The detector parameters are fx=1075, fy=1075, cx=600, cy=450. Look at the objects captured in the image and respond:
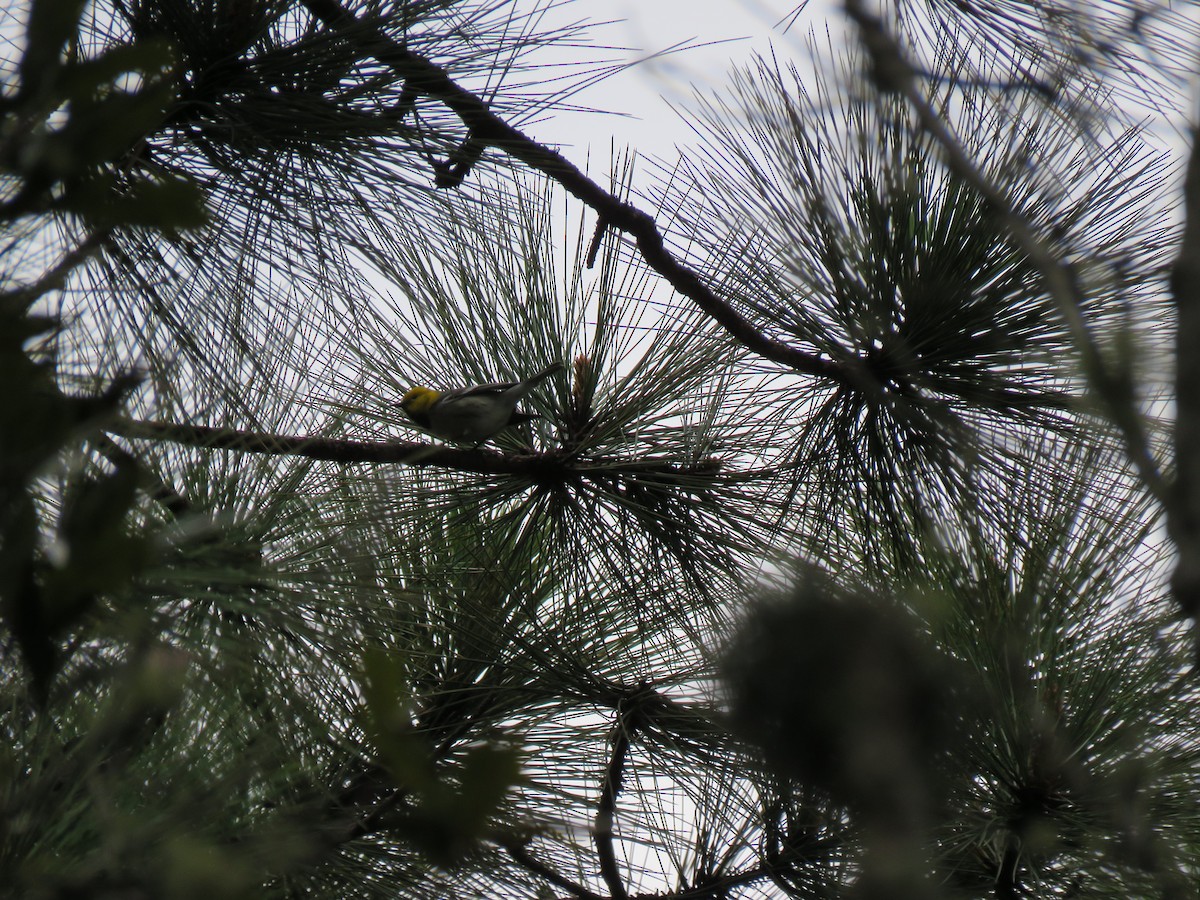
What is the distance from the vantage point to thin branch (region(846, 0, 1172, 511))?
509 millimetres

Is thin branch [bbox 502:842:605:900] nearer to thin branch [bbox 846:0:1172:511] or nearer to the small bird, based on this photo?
the small bird

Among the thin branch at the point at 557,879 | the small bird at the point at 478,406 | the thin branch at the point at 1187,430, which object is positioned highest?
the small bird at the point at 478,406

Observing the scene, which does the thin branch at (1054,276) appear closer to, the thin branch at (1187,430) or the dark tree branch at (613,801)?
the thin branch at (1187,430)

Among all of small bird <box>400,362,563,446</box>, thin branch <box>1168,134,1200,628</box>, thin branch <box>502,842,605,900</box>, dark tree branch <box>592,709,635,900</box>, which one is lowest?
thin branch <box>1168,134,1200,628</box>

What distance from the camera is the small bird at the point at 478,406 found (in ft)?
7.07

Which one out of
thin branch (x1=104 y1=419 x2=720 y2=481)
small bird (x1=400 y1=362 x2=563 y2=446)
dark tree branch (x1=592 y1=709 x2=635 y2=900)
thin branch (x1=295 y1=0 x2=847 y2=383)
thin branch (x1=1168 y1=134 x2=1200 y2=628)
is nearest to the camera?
thin branch (x1=1168 y1=134 x2=1200 y2=628)

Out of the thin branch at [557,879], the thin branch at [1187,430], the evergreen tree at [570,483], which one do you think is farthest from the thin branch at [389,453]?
the thin branch at [1187,430]

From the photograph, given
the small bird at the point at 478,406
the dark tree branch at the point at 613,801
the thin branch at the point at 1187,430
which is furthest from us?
the small bird at the point at 478,406

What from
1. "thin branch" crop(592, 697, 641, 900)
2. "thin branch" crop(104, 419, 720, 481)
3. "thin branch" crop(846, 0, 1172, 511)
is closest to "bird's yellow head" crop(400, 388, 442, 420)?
"thin branch" crop(104, 419, 720, 481)

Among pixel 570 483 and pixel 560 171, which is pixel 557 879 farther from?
pixel 560 171

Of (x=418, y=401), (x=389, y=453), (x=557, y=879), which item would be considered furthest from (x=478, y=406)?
(x=557, y=879)

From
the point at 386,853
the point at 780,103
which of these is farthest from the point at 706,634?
the point at 780,103

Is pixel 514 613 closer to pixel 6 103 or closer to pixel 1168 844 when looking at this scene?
pixel 1168 844

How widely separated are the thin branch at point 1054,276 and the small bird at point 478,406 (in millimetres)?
1544
